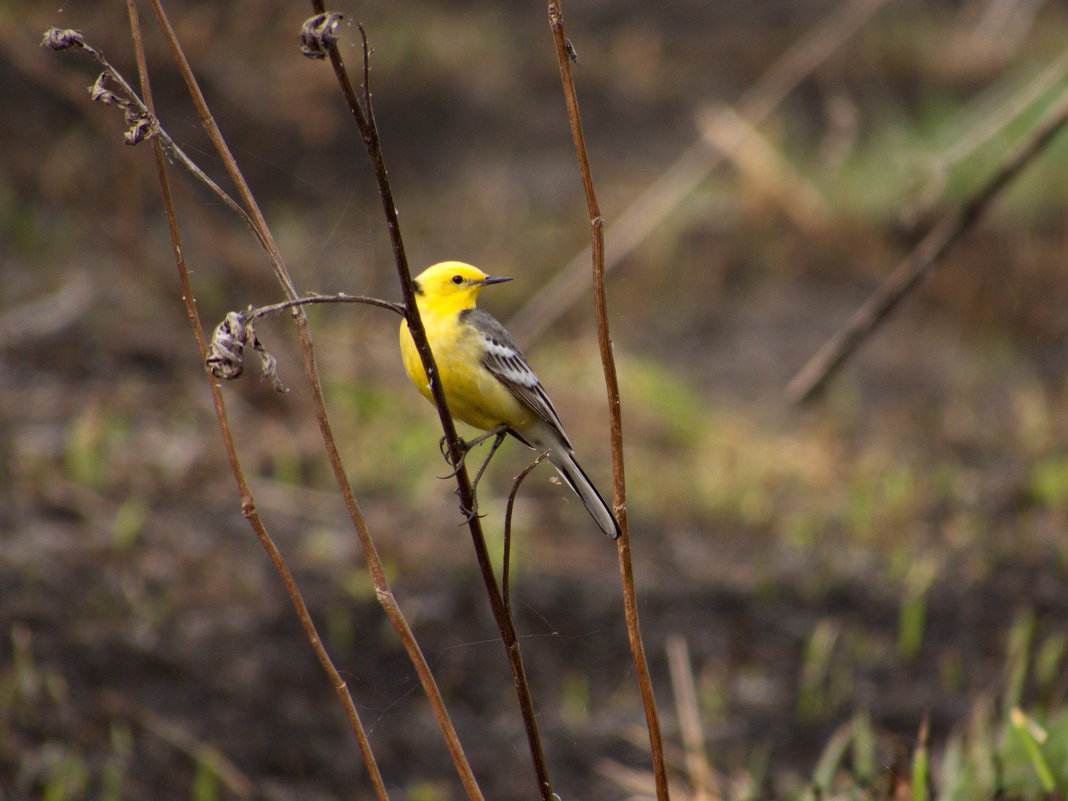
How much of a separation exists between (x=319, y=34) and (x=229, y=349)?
1.19 ft

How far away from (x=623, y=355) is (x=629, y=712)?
3.08 m

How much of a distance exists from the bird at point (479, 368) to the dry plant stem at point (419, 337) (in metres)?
0.43

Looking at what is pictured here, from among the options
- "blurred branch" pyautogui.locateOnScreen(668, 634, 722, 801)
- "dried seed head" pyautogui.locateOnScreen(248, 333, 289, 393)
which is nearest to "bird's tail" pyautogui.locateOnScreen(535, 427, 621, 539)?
"dried seed head" pyautogui.locateOnScreen(248, 333, 289, 393)

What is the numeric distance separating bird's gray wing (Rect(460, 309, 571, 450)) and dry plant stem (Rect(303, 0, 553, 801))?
1.84 ft

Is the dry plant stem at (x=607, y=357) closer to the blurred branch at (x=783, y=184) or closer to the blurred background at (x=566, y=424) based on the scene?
the blurred background at (x=566, y=424)

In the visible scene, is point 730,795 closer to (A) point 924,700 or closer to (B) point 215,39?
(A) point 924,700

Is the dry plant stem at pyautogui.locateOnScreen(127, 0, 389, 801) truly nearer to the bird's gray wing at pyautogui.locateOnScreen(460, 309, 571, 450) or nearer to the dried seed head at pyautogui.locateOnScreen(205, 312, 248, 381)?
the dried seed head at pyautogui.locateOnScreen(205, 312, 248, 381)

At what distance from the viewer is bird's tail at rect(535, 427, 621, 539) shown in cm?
181

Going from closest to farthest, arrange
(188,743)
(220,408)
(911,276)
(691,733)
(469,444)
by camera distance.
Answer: (220,408) → (469,444) → (911,276) → (691,733) → (188,743)

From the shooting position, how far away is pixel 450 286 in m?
2.09

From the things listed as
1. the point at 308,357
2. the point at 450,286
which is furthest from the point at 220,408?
the point at 450,286

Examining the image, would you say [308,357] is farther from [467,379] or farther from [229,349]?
[467,379]

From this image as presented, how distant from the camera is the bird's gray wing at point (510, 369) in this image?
206 cm

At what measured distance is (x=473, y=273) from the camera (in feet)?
6.81
